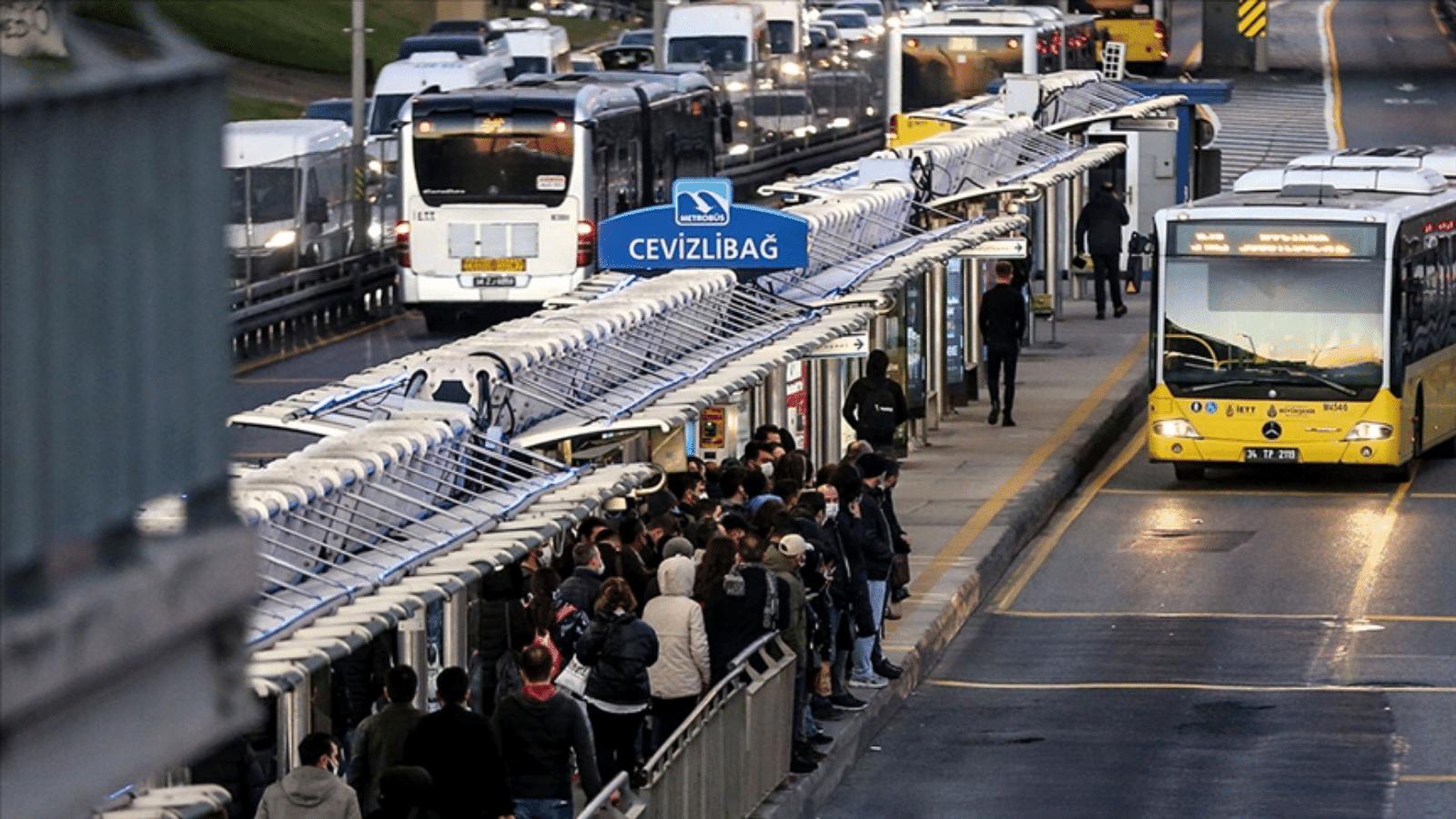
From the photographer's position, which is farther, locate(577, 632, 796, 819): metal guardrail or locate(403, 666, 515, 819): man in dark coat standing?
locate(577, 632, 796, 819): metal guardrail

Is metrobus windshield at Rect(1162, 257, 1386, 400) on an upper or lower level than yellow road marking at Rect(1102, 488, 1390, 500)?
upper

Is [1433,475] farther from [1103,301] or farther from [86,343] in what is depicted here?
[86,343]

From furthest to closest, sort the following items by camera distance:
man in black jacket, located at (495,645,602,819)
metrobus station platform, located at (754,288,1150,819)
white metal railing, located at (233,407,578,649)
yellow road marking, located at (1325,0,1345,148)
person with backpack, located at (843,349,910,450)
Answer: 1. yellow road marking, located at (1325,0,1345,148)
2. person with backpack, located at (843,349,910,450)
3. metrobus station platform, located at (754,288,1150,819)
4. man in black jacket, located at (495,645,602,819)
5. white metal railing, located at (233,407,578,649)

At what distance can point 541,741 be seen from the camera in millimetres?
12102

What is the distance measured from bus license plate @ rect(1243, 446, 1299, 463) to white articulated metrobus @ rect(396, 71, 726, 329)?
11.3 m

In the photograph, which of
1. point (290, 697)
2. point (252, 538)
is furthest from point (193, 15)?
point (252, 538)

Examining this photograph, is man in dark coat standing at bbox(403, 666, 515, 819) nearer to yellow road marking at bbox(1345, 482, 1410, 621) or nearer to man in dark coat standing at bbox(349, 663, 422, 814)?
man in dark coat standing at bbox(349, 663, 422, 814)

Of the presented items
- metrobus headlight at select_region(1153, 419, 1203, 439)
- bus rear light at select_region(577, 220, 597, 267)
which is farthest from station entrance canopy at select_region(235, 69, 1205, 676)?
bus rear light at select_region(577, 220, 597, 267)

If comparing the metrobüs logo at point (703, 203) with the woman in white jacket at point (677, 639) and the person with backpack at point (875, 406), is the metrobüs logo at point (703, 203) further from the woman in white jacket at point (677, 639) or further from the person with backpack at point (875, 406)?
the woman in white jacket at point (677, 639)

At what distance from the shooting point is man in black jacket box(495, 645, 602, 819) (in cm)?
1205

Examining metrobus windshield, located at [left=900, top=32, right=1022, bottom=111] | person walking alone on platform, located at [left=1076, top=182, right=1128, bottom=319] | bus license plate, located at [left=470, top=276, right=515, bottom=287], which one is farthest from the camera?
metrobus windshield, located at [left=900, top=32, right=1022, bottom=111]

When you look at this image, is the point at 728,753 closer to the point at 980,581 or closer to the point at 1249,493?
the point at 980,581

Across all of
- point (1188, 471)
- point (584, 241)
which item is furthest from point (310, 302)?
point (1188, 471)

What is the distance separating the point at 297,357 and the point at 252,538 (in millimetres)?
29962
